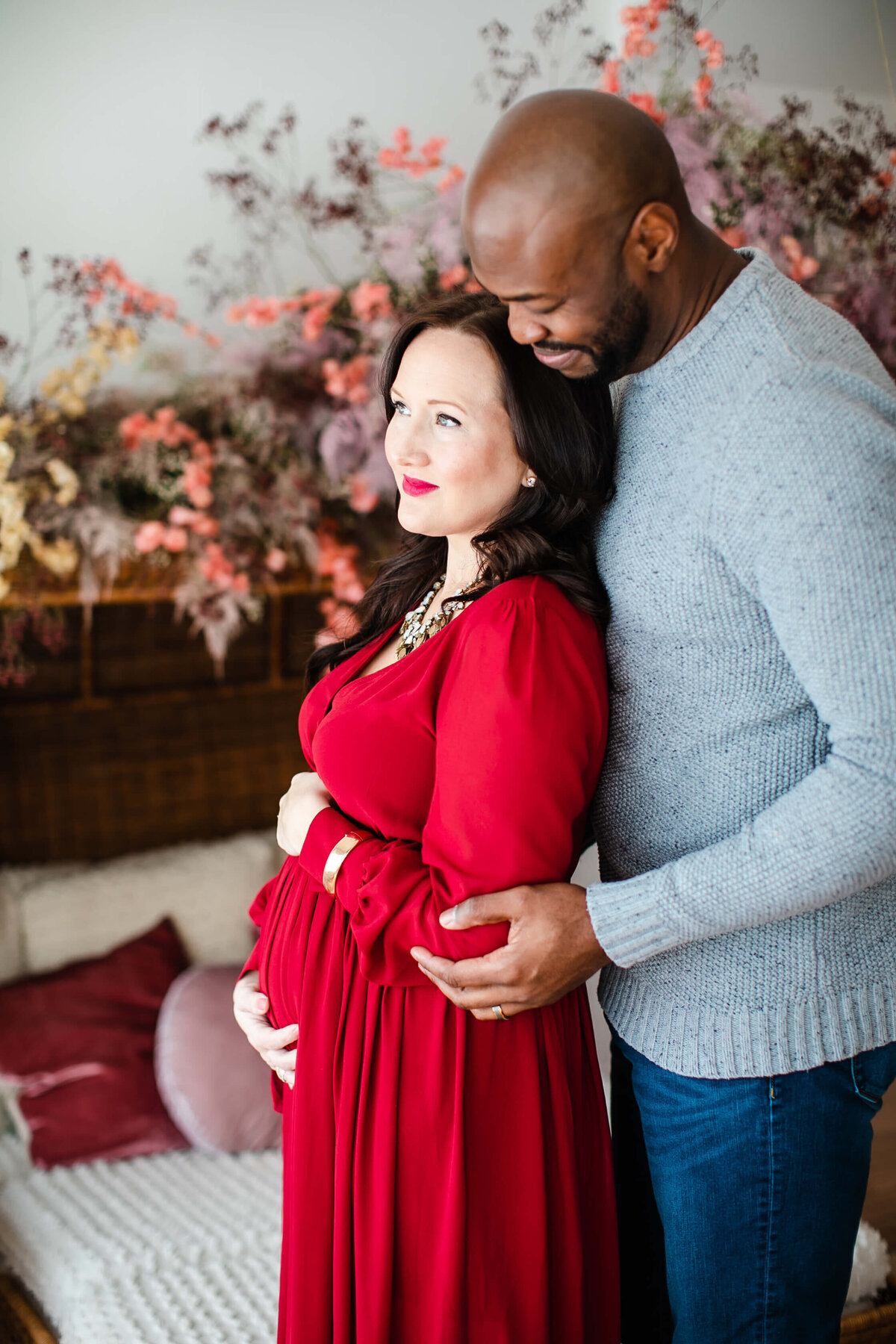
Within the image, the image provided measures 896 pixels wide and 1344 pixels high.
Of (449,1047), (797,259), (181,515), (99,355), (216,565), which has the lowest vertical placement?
(449,1047)

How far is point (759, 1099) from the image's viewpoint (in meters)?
1.06

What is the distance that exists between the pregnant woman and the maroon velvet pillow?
1.22 m

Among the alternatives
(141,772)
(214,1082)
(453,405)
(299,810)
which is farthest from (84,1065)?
(453,405)

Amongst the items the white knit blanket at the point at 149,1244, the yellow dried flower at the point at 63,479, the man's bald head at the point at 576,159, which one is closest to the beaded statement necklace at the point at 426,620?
the man's bald head at the point at 576,159

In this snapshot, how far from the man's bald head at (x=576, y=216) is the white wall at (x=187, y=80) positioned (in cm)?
164

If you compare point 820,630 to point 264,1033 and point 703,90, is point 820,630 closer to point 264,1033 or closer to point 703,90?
point 264,1033

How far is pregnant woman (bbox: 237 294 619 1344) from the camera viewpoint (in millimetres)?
1053

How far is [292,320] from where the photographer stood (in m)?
2.31

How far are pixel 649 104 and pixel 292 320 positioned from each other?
34.7 inches

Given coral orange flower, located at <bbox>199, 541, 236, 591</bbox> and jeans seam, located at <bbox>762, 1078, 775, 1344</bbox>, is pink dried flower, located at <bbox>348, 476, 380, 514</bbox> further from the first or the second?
jeans seam, located at <bbox>762, 1078, 775, 1344</bbox>

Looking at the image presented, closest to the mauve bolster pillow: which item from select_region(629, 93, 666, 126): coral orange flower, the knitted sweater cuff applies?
the knitted sweater cuff

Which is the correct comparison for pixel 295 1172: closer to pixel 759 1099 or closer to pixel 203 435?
pixel 759 1099

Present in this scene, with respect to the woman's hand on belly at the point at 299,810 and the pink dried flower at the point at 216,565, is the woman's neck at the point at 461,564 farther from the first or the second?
the pink dried flower at the point at 216,565

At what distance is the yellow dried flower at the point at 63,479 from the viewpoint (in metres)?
2.11
